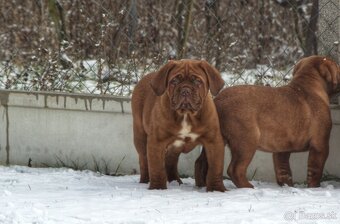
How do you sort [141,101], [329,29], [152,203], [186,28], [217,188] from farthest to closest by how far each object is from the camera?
[186,28] < [329,29] < [141,101] < [217,188] < [152,203]

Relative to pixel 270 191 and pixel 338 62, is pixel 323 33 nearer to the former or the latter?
pixel 338 62

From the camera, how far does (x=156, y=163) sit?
21.4 ft

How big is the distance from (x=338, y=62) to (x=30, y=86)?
9.30 feet

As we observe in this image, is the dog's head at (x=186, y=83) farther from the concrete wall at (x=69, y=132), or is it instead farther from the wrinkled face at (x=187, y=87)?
the concrete wall at (x=69, y=132)

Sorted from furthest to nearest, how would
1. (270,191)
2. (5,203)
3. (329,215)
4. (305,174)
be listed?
(305,174)
(270,191)
(5,203)
(329,215)

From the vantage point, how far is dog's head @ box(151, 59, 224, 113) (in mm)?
6227

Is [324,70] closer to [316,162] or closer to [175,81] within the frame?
[316,162]

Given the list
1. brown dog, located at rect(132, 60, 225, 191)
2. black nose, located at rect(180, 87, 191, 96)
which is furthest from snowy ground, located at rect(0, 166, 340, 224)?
black nose, located at rect(180, 87, 191, 96)

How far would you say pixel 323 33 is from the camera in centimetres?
740

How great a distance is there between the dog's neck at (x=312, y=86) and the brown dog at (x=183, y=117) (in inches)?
32.4

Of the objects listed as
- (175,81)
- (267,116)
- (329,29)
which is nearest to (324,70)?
(329,29)

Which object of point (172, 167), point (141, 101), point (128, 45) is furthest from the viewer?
point (128, 45)

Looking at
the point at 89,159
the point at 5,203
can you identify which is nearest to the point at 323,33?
the point at 89,159

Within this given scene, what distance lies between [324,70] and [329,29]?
56 centimetres
